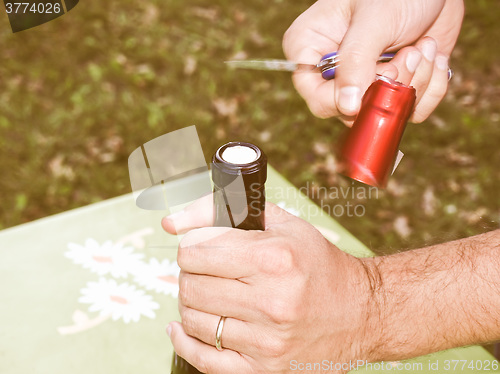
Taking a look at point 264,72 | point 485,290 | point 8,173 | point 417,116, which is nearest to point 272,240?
point 485,290

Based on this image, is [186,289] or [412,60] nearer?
[186,289]

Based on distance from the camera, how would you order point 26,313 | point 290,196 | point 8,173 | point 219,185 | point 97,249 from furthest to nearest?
point 8,173, point 290,196, point 97,249, point 26,313, point 219,185

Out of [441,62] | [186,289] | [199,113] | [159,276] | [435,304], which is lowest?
[199,113]

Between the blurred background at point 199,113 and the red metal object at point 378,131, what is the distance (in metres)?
1.81

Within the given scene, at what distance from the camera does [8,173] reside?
2.80 m

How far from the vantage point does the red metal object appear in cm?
77

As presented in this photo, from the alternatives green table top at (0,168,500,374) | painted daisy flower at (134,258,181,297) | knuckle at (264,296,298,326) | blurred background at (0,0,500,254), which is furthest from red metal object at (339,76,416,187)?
blurred background at (0,0,500,254)

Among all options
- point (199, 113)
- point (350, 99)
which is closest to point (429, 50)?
point (350, 99)

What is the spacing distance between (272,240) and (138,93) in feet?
9.23

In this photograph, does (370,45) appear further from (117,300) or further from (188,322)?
(117,300)

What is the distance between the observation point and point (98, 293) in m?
1.14

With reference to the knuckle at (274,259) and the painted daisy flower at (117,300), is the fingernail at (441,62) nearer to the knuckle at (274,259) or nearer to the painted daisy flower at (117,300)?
the knuckle at (274,259)

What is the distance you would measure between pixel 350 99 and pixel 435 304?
42 cm

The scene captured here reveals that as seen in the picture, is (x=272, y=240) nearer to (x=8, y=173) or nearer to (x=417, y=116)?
(x=417, y=116)
